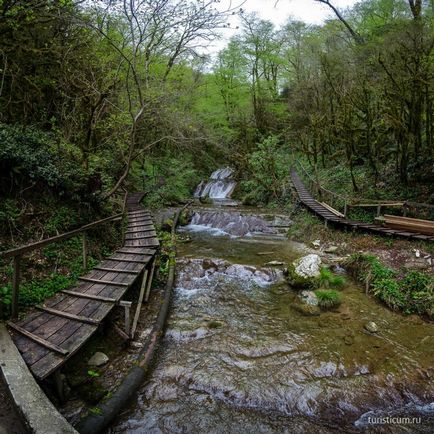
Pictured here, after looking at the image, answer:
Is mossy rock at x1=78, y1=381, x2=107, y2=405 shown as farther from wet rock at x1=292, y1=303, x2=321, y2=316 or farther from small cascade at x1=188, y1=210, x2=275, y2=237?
small cascade at x1=188, y1=210, x2=275, y2=237

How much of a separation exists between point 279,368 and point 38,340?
3.44m

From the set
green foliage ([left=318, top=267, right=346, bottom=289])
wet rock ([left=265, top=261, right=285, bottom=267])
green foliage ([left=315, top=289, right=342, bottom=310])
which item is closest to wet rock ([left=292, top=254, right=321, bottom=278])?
green foliage ([left=318, top=267, right=346, bottom=289])

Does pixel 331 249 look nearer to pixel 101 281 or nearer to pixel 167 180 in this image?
pixel 101 281

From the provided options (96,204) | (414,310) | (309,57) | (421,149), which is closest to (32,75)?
(96,204)

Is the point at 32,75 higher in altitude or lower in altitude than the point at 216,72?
lower

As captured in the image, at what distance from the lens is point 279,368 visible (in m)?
4.45

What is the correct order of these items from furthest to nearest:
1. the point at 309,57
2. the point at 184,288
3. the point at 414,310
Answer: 1. the point at 309,57
2. the point at 184,288
3. the point at 414,310

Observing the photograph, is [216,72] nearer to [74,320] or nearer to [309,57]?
[309,57]

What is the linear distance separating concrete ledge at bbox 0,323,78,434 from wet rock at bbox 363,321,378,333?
5121mm

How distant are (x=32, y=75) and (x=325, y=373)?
34.9 ft

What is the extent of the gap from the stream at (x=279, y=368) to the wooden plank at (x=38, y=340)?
113 centimetres

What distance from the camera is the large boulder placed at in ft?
22.9

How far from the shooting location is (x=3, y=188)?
600 cm

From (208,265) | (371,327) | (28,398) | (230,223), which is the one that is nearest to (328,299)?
(371,327)
